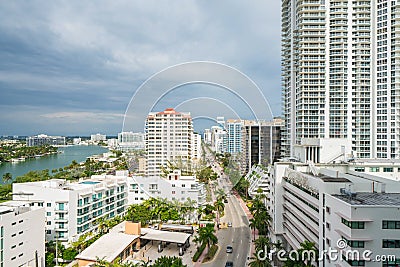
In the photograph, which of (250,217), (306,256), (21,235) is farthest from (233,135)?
(250,217)

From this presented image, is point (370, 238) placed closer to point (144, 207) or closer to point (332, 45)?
point (144, 207)

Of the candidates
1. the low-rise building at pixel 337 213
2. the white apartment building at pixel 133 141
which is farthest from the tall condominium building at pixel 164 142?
the low-rise building at pixel 337 213

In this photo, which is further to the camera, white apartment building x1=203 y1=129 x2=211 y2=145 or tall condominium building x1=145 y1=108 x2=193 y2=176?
white apartment building x1=203 y1=129 x2=211 y2=145

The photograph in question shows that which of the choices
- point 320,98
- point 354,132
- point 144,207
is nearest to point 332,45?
point 320,98

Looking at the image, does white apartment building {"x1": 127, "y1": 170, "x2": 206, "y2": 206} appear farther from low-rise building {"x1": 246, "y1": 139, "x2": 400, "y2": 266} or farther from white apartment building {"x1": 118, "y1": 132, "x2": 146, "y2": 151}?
low-rise building {"x1": 246, "y1": 139, "x2": 400, "y2": 266}

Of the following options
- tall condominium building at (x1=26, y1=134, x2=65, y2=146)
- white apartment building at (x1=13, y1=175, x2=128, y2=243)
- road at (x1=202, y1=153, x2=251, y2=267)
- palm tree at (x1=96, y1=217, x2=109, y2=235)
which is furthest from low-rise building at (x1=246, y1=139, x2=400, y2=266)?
tall condominium building at (x1=26, y1=134, x2=65, y2=146)

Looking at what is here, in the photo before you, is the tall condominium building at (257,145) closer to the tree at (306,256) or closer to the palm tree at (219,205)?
the palm tree at (219,205)
